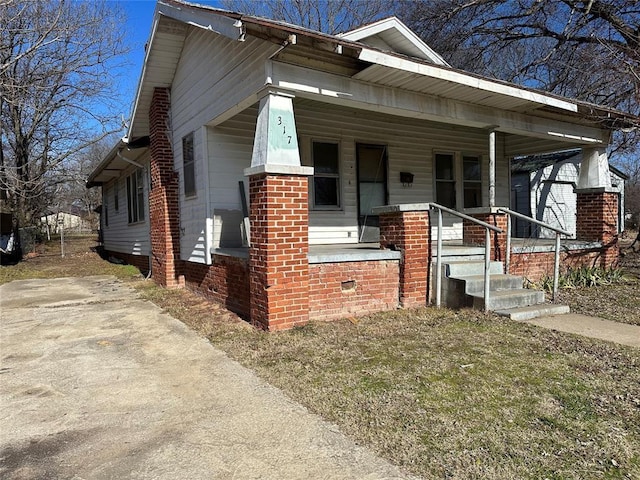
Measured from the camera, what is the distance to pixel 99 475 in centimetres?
248

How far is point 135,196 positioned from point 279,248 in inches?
357

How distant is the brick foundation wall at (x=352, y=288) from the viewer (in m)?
5.78

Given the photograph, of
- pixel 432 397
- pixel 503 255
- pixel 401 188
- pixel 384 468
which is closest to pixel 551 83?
pixel 401 188

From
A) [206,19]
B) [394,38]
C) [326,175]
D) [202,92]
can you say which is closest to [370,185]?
[326,175]

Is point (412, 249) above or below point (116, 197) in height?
below

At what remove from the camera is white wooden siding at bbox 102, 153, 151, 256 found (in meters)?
11.4

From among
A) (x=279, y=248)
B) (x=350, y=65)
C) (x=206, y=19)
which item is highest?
(x=206, y=19)

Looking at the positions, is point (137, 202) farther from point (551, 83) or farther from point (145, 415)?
point (551, 83)

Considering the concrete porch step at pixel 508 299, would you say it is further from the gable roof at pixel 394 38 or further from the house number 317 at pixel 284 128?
the gable roof at pixel 394 38

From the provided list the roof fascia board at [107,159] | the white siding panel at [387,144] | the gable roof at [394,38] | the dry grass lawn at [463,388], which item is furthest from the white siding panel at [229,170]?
the roof fascia board at [107,159]

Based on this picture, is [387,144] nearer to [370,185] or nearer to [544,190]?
[370,185]

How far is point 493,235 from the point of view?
24.6 ft

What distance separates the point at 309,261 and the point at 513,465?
3.54m

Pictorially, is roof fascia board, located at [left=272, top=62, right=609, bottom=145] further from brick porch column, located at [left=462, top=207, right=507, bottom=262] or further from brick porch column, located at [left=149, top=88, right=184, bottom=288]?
brick porch column, located at [left=149, top=88, right=184, bottom=288]
